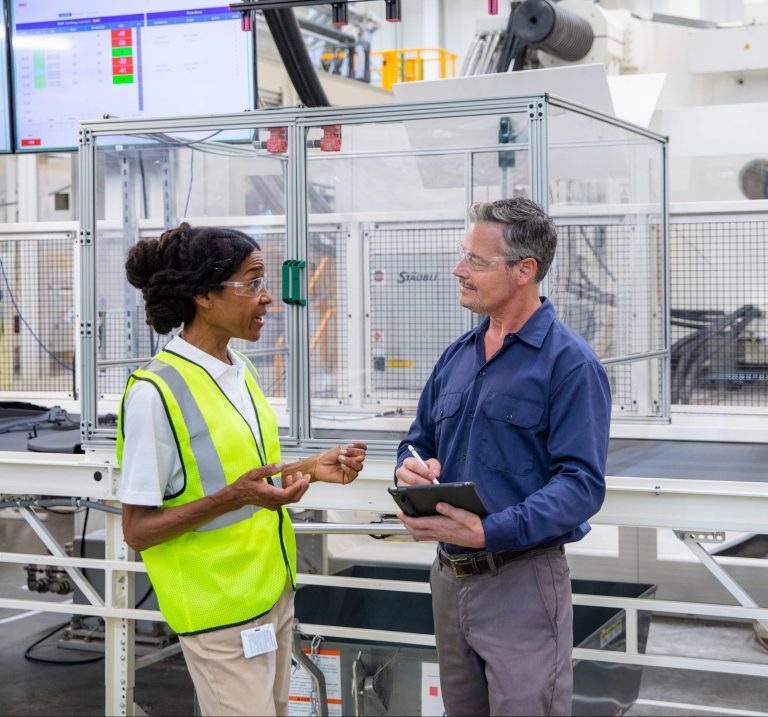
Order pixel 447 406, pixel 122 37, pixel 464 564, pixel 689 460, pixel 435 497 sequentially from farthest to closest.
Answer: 1. pixel 122 37
2. pixel 689 460
3. pixel 447 406
4. pixel 464 564
5. pixel 435 497

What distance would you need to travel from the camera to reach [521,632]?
6.89 feet

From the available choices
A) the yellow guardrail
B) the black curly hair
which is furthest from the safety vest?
the yellow guardrail

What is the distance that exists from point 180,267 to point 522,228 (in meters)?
0.71

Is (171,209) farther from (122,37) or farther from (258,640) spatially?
(258,640)

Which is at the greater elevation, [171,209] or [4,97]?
[4,97]

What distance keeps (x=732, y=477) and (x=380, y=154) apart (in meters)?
1.49

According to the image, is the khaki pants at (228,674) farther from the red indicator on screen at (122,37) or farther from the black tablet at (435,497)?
the red indicator on screen at (122,37)

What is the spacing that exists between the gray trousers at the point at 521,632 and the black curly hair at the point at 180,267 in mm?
806

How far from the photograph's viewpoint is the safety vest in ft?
6.48

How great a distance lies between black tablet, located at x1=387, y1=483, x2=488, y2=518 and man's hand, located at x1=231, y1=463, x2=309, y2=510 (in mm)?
185

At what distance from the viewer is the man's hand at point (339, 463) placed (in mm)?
2223

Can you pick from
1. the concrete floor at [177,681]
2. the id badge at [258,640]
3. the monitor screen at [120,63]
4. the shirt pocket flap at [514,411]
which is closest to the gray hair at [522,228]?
the shirt pocket flap at [514,411]

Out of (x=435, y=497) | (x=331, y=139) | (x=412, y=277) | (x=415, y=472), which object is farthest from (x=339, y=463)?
(x=412, y=277)

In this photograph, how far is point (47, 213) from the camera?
9961 mm
